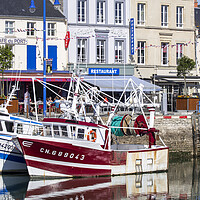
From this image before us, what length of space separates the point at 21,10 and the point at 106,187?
17665mm

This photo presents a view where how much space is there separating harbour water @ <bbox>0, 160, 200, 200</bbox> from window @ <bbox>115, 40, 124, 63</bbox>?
1430 centimetres

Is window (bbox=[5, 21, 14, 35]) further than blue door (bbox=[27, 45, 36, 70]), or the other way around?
blue door (bbox=[27, 45, 36, 70])

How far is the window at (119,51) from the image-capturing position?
118 ft

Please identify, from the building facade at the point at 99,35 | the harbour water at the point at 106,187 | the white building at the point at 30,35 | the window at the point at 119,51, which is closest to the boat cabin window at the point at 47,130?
the harbour water at the point at 106,187

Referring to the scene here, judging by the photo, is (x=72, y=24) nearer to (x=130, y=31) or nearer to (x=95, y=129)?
(x=130, y=31)

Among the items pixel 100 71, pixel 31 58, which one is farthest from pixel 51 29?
pixel 100 71

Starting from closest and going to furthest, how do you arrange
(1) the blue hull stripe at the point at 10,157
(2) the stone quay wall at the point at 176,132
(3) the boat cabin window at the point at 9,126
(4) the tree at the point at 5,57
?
1. (3) the boat cabin window at the point at 9,126
2. (1) the blue hull stripe at the point at 10,157
3. (2) the stone quay wall at the point at 176,132
4. (4) the tree at the point at 5,57

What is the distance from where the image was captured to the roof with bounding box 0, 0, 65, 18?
111ft

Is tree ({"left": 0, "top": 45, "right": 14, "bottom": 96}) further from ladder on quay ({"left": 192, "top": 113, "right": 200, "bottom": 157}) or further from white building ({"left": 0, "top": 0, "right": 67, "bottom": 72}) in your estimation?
ladder on quay ({"left": 192, "top": 113, "right": 200, "bottom": 157})

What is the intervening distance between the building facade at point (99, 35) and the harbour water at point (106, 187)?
13.5 m

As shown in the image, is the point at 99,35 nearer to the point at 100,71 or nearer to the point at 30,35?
the point at 100,71

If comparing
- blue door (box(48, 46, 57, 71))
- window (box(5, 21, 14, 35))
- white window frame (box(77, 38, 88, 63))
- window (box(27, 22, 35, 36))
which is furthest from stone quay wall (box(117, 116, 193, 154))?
window (box(5, 21, 14, 35))

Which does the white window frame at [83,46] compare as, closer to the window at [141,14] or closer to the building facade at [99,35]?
the building facade at [99,35]

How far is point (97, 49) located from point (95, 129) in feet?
48.1
